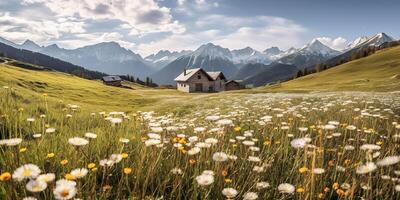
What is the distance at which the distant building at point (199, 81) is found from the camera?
113 meters

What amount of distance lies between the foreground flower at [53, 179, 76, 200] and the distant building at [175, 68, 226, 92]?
109 m

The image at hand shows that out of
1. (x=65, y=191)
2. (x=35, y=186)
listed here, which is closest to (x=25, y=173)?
(x=35, y=186)

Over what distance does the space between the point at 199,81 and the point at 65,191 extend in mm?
112278

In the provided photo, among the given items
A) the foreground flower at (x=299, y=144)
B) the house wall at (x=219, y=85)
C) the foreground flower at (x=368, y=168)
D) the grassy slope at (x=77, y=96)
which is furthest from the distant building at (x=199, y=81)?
the foreground flower at (x=368, y=168)

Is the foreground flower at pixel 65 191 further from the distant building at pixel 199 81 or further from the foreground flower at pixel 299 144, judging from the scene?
the distant building at pixel 199 81

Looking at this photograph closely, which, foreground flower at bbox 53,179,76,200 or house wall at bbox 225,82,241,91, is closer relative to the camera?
foreground flower at bbox 53,179,76,200

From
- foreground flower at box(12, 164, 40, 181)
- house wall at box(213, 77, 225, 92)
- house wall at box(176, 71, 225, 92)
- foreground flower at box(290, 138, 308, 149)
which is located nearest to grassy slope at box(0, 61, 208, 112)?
foreground flower at box(290, 138, 308, 149)

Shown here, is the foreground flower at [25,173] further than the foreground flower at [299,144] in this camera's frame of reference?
No

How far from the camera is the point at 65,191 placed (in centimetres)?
260

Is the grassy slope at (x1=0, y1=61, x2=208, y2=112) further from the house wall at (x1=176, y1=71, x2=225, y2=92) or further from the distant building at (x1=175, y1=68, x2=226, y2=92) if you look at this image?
the distant building at (x1=175, y1=68, x2=226, y2=92)

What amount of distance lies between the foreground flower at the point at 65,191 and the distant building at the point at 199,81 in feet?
357

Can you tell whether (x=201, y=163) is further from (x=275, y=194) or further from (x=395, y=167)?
(x=395, y=167)

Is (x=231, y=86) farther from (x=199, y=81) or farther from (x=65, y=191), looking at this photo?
(x=65, y=191)

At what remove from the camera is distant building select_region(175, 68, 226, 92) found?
113062 millimetres
